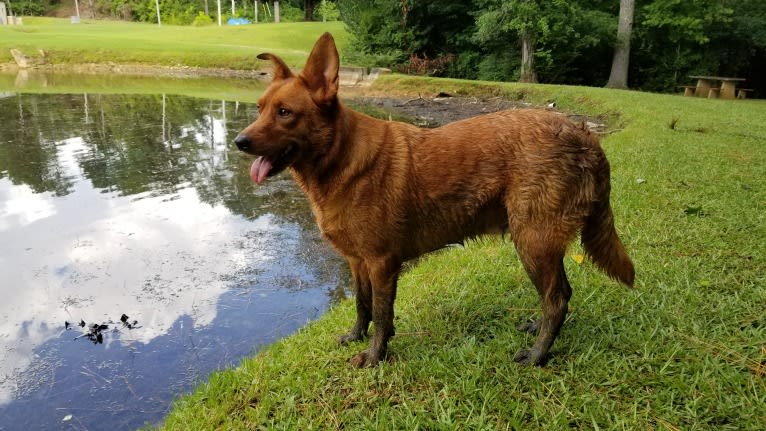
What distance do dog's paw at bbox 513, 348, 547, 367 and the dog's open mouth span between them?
199 centimetres

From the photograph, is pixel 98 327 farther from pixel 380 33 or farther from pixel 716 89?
pixel 380 33

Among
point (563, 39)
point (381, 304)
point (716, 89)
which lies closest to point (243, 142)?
point (381, 304)

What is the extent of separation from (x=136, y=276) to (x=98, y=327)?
1.28 metres

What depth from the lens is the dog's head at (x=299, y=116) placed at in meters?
3.19

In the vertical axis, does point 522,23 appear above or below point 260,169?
above

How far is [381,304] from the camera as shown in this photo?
11.5 feet

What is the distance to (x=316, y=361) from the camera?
3.87m

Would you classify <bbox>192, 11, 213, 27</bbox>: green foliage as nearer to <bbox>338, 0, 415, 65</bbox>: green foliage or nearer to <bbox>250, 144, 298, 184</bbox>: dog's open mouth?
<bbox>338, 0, 415, 65</bbox>: green foliage

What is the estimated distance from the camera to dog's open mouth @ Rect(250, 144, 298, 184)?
10.5 ft

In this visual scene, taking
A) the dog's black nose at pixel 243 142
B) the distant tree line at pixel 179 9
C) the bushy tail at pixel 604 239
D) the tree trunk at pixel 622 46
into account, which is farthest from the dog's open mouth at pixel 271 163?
the distant tree line at pixel 179 9

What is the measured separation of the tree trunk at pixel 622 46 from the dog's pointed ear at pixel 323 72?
2557 centimetres

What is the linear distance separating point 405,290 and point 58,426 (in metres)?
3.13

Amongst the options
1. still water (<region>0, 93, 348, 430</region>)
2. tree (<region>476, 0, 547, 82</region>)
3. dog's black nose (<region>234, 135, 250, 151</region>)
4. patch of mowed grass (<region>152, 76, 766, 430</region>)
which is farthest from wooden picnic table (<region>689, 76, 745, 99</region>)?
dog's black nose (<region>234, 135, 250, 151</region>)

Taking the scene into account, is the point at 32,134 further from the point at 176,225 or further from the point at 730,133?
the point at 730,133
